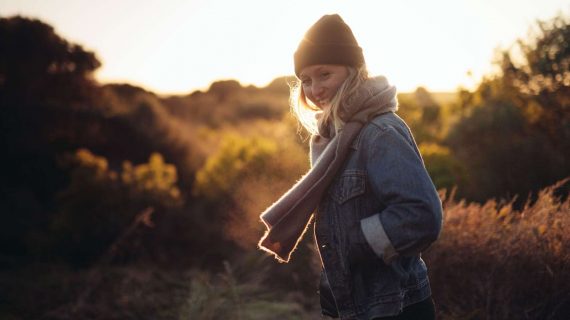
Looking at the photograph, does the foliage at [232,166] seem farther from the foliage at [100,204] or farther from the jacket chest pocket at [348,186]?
the jacket chest pocket at [348,186]

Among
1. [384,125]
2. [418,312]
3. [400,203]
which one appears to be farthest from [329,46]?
[418,312]

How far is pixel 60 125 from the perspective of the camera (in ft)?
54.6

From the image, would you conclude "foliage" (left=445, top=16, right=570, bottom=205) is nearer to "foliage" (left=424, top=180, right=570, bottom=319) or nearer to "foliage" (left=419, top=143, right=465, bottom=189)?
"foliage" (left=419, top=143, right=465, bottom=189)

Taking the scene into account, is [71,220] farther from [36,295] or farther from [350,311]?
[350,311]

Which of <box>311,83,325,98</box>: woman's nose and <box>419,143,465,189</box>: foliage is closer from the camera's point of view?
<box>311,83,325,98</box>: woman's nose

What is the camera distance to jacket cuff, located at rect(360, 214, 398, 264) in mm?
1396

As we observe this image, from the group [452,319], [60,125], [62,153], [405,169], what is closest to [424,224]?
[405,169]

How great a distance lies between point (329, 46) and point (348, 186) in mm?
538

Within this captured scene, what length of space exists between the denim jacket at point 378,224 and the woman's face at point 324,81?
0.73ft

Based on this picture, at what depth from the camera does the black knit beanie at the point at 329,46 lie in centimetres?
172

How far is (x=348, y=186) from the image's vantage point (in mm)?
1560

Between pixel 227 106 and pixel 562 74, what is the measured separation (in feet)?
93.6

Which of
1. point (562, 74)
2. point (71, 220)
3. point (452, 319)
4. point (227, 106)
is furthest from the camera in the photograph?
point (227, 106)

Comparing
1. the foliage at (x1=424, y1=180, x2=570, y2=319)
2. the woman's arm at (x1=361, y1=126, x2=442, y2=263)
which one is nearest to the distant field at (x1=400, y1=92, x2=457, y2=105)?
the foliage at (x1=424, y1=180, x2=570, y2=319)
